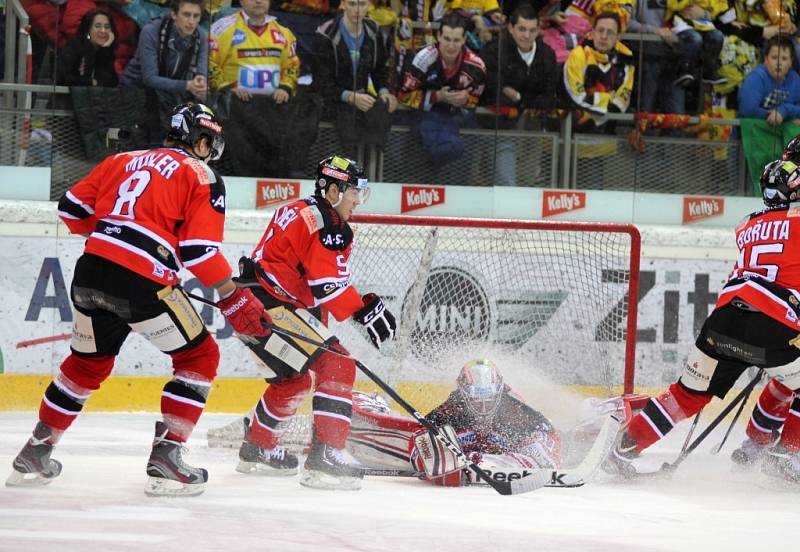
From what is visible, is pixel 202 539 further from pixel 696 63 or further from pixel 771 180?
pixel 696 63

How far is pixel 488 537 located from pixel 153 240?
1322mm

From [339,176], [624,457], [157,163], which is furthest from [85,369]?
[624,457]

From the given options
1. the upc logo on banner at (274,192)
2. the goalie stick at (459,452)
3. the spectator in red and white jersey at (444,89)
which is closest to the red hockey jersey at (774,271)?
the goalie stick at (459,452)

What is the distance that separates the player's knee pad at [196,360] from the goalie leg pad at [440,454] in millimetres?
881

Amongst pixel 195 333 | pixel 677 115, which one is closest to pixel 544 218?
pixel 677 115

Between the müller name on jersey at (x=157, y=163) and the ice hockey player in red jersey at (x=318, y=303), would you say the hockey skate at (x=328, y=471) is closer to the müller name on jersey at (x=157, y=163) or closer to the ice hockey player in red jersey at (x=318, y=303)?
the ice hockey player in red jersey at (x=318, y=303)

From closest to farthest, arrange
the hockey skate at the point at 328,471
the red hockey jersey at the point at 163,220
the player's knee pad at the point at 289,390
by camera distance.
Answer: the red hockey jersey at the point at 163,220
the hockey skate at the point at 328,471
the player's knee pad at the point at 289,390

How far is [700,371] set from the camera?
4.59 metres

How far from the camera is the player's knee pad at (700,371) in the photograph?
15.0ft

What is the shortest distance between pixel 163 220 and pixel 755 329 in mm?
2148

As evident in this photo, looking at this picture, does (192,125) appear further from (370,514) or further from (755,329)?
(755,329)

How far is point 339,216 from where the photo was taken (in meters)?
4.38

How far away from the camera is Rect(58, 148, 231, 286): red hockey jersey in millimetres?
3734

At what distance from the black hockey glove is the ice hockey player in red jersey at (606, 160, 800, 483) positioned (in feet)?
3.55
